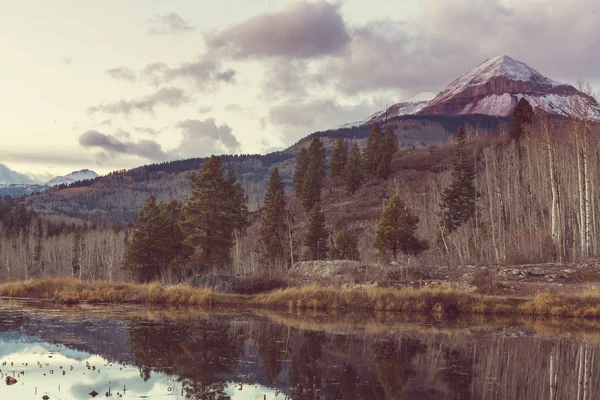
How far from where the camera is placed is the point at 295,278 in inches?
1788

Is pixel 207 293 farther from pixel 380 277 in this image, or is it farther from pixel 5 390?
pixel 5 390

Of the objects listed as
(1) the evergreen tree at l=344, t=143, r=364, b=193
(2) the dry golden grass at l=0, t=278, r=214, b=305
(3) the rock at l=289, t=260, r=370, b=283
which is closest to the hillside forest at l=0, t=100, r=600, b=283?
(1) the evergreen tree at l=344, t=143, r=364, b=193

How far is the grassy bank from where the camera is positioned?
31688mm

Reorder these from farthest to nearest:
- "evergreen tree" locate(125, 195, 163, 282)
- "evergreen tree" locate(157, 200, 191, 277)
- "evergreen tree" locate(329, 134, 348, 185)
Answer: "evergreen tree" locate(329, 134, 348, 185) → "evergreen tree" locate(125, 195, 163, 282) → "evergreen tree" locate(157, 200, 191, 277)

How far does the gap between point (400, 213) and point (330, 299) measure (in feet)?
48.8

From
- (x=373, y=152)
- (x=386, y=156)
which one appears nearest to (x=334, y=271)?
(x=386, y=156)

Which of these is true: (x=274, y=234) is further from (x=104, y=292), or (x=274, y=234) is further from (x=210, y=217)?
(x=104, y=292)

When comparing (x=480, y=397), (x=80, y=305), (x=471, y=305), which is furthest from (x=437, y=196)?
(x=480, y=397)

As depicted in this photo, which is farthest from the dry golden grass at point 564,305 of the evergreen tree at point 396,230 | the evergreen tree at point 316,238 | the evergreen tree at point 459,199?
the evergreen tree at point 459,199

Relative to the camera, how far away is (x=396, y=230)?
157ft

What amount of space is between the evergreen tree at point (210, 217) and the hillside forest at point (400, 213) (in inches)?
3.8

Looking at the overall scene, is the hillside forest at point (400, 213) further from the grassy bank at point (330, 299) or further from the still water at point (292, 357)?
the still water at point (292, 357)

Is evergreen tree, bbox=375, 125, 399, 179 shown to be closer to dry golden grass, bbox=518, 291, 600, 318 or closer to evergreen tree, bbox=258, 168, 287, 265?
evergreen tree, bbox=258, 168, 287, 265

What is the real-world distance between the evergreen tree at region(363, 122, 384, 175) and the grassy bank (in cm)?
7630
